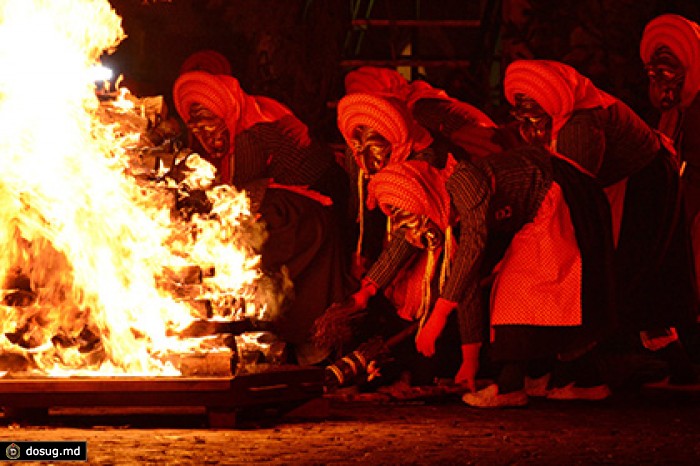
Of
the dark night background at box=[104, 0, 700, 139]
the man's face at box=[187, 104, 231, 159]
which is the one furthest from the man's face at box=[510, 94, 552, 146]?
the dark night background at box=[104, 0, 700, 139]

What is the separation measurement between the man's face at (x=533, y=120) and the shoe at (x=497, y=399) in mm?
1610

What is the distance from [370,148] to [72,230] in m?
2.31

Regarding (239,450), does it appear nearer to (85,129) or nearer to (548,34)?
(85,129)

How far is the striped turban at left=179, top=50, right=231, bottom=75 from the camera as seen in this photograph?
606 inches

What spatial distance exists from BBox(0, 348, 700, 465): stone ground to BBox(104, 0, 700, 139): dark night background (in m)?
3.91

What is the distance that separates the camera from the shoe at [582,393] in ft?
Result: 39.6

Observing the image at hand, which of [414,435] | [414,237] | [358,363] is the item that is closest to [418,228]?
[414,237]

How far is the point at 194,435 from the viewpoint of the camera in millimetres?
10445

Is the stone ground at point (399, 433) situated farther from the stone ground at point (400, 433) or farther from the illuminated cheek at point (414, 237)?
the illuminated cheek at point (414, 237)

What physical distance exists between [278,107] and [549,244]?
2.68m

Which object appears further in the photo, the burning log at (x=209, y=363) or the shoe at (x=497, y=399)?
the shoe at (x=497, y=399)

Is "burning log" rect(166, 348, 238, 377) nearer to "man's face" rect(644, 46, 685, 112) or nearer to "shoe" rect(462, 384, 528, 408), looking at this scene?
"shoe" rect(462, 384, 528, 408)

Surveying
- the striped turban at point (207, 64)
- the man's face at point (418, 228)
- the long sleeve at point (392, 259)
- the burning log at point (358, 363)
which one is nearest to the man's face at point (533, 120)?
the man's face at point (418, 228)

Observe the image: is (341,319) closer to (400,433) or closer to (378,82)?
(378,82)
